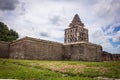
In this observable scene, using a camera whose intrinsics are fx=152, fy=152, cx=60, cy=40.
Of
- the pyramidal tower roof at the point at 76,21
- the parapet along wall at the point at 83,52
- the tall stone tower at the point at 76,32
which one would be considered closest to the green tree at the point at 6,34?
the parapet along wall at the point at 83,52

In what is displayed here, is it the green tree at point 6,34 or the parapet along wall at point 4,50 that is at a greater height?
the green tree at point 6,34

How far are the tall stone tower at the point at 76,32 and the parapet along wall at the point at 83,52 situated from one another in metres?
20.2

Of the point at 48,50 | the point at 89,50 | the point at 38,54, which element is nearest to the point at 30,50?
the point at 38,54

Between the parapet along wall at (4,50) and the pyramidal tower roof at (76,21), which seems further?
the pyramidal tower roof at (76,21)

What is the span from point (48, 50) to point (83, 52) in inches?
368

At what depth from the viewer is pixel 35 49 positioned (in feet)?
124

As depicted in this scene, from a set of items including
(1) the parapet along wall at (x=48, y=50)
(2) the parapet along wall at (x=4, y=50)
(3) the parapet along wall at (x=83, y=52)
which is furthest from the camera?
(2) the parapet along wall at (x=4, y=50)

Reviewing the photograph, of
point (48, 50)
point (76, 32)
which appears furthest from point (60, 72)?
point (76, 32)

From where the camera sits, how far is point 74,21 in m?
69.0

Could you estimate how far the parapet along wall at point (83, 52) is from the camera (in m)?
40.5

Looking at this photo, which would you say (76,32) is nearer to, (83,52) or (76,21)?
(76,21)

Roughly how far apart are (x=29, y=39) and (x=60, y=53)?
11.5 m

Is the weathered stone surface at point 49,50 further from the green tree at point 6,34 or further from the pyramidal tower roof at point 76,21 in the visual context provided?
the pyramidal tower roof at point 76,21

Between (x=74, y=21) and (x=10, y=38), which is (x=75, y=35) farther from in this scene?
(x=10, y=38)
